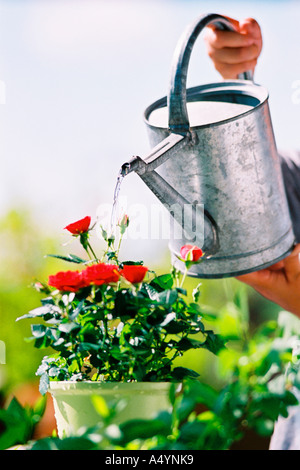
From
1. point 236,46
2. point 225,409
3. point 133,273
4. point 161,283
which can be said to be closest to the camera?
point 225,409

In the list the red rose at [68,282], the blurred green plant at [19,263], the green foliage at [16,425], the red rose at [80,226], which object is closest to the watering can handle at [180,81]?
the red rose at [80,226]

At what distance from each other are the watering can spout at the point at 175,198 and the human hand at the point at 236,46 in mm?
417

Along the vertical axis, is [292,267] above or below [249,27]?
below

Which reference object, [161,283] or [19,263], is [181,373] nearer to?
[161,283]

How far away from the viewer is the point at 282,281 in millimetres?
1290

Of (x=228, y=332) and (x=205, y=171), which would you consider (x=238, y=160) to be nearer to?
(x=205, y=171)

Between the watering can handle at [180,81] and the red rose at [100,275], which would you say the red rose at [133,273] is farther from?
the watering can handle at [180,81]

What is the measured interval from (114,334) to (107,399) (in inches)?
3.4

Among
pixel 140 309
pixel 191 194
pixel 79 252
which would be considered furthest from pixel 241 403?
pixel 79 252

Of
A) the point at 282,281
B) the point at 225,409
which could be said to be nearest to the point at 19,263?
the point at 282,281

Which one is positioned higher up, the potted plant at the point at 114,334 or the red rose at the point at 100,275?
the red rose at the point at 100,275

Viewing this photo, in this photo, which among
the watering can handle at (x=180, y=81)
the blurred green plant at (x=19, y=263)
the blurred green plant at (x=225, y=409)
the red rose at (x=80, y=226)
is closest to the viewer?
the blurred green plant at (x=225, y=409)

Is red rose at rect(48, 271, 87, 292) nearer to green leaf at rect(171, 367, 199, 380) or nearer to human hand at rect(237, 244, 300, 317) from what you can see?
green leaf at rect(171, 367, 199, 380)

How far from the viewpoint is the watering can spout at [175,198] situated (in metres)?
0.75
